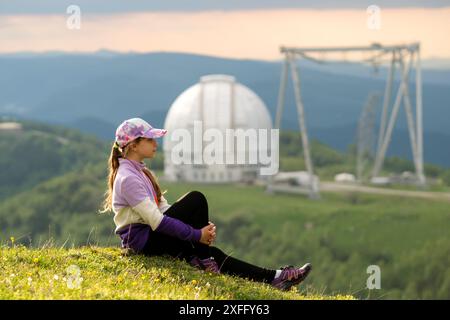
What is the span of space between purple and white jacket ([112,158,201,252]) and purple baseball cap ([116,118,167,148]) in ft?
0.69

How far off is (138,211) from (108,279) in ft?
2.48

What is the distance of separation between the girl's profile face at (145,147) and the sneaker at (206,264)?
3.48 feet

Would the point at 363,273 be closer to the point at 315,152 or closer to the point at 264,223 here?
the point at 264,223

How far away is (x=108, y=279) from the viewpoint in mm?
8266

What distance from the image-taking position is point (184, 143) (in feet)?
236

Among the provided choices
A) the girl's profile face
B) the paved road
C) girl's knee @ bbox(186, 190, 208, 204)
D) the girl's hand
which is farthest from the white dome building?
the girl's hand

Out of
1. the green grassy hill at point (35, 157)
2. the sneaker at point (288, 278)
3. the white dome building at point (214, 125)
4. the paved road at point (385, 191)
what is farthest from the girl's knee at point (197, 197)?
the green grassy hill at point (35, 157)

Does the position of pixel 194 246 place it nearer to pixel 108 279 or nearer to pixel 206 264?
pixel 206 264

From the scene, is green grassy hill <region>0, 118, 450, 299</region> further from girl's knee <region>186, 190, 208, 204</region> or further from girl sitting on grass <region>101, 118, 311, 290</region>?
girl's knee <region>186, 190, 208, 204</region>

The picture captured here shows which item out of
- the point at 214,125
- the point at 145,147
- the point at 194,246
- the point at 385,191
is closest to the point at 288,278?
the point at 194,246

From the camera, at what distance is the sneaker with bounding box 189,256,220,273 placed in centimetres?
898

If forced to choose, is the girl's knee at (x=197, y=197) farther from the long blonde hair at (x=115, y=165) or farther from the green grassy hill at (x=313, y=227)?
the green grassy hill at (x=313, y=227)
